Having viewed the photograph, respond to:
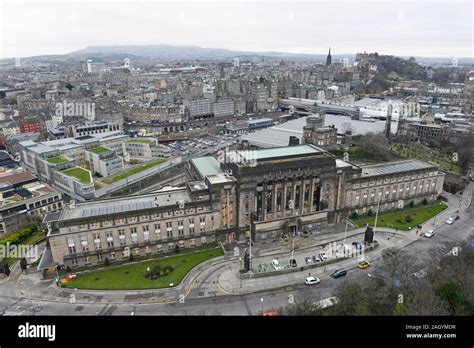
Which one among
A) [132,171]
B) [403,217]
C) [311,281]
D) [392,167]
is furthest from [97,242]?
[392,167]

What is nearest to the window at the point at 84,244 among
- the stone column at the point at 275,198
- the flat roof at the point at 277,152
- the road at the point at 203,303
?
the road at the point at 203,303

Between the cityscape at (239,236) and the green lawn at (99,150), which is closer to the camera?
the cityscape at (239,236)

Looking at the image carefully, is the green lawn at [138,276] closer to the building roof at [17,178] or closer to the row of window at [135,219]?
the row of window at [135,219]

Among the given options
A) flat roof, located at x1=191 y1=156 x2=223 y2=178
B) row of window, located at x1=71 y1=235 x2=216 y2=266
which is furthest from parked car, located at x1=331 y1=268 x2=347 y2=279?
flat roof, located at x1=191 y1=156 x2=223 y2=178

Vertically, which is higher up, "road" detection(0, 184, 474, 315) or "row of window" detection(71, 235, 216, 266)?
"row of window" detection(71, 235, 216, 266)

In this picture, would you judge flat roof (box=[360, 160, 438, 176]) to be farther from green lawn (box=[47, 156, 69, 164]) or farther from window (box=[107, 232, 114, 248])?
green lawn (box=[47, 156, 69, 164])

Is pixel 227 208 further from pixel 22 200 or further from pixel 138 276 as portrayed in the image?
pixel 22 200
